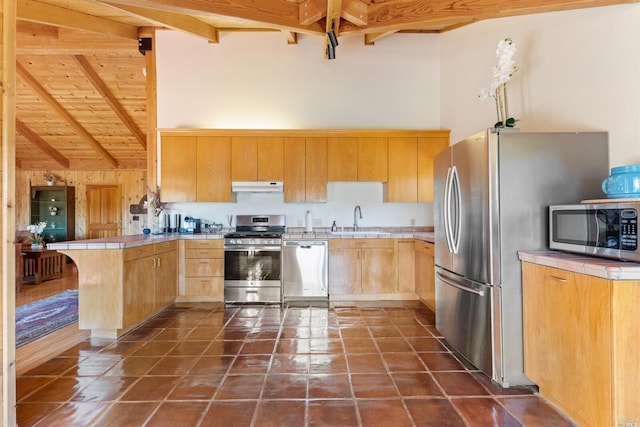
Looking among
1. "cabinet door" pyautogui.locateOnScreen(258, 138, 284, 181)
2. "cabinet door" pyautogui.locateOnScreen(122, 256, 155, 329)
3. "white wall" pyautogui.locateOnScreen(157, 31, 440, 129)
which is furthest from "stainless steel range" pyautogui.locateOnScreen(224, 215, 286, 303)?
"white wall" pyautogui.locateOnScreen(157, 31, 440, 129)

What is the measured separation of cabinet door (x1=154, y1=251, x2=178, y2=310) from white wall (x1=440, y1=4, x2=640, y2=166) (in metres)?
4.02

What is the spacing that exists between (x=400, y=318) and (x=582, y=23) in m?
3.08

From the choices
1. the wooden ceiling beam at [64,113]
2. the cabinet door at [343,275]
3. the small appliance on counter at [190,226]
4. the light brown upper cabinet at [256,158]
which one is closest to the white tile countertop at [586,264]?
the cabinet door at [343,275]

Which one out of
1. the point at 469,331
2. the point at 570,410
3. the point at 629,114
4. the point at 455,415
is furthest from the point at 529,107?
the point at 455,415

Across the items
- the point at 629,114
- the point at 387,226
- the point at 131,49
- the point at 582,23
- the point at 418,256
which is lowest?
the point at 418,256

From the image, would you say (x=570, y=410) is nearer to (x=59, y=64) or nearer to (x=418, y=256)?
(x=418, y=256)

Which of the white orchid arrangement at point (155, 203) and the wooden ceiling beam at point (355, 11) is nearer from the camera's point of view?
the wooden ceiling beam at point (355, 11)

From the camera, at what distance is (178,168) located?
181 inches

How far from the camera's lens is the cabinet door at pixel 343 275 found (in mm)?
4402

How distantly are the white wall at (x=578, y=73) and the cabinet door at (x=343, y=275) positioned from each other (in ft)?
7.38

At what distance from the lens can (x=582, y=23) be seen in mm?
2531

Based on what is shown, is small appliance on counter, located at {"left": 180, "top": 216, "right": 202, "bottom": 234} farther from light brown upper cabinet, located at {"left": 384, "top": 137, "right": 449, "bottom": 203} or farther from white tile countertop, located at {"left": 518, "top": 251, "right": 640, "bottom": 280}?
white tile countertop, located at {"left": 518, "top": 251, "right": 640, "bottom": 280}

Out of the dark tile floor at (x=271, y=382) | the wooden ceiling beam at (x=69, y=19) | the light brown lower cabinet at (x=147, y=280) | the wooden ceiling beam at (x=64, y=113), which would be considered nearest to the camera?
the dark tile floor at (x=271, y=382)

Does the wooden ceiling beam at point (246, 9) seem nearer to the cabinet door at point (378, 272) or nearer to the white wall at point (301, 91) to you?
the white wall at point (301, 91)
